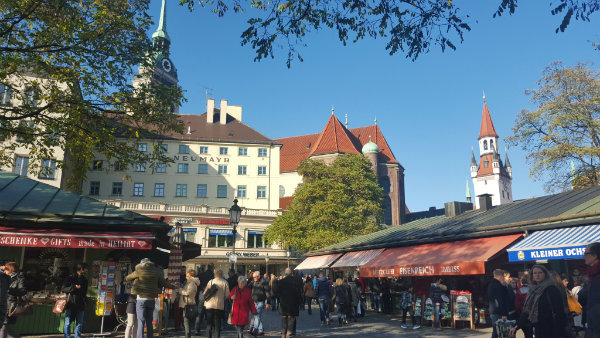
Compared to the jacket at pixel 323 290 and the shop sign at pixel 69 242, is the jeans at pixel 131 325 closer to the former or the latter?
the shop sign at pixel 69 242

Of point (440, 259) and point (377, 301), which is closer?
point (440, 259)

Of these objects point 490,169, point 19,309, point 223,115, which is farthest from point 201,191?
point 490,169

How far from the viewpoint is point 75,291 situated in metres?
10.6

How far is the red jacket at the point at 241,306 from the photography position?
35.4 feet

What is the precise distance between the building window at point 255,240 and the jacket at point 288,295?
39295 millimetres

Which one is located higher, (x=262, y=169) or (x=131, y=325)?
(x=262, y=169)


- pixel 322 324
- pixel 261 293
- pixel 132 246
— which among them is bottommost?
pixel 322 324

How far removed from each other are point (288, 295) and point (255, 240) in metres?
39.7

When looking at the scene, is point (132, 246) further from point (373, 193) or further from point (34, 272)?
point (373, 193)

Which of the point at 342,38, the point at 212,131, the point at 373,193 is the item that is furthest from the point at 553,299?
the point at 212,131

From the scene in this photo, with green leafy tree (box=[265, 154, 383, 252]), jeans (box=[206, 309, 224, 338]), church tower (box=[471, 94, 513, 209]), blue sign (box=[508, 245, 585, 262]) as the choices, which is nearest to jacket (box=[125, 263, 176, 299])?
jeans (box=[206, 309, 224, 338])

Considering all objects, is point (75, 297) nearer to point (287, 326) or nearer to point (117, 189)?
point (287, 326)

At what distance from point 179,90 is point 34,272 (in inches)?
255

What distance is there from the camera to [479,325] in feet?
50.2
